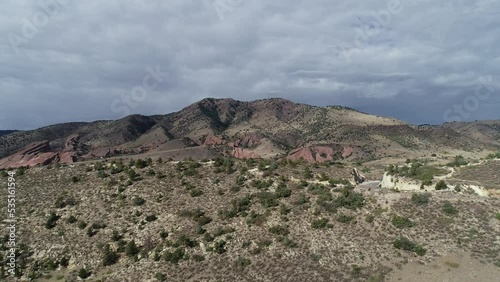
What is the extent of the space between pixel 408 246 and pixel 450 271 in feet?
12.7

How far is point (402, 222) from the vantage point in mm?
36625

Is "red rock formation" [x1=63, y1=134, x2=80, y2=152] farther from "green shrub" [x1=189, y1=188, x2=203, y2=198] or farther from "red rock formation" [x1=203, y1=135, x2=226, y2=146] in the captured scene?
"green shrub" [x1=189, y1=188, x2=203, y2=198]

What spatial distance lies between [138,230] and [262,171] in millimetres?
18183

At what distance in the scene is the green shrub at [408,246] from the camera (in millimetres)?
32897

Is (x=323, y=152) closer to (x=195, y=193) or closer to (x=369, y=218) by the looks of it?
(x=195, y=193)

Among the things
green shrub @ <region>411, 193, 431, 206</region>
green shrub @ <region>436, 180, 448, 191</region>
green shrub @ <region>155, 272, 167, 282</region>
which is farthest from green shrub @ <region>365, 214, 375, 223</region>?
green shrub @ <region>155, 272, 167, 282</region>

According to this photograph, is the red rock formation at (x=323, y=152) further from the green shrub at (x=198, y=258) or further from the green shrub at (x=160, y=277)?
the green shrub at (x=160, y=277)

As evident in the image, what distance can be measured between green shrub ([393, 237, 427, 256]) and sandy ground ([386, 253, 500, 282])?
1.40 metres

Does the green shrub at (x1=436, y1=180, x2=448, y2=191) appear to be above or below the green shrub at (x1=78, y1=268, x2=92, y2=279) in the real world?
above

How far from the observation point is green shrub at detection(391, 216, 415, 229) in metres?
36.4

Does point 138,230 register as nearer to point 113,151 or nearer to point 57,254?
point 57,254

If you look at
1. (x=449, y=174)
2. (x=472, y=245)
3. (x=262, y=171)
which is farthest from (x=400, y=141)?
(x=472, y=245)

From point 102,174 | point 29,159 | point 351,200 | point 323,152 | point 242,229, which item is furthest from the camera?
point 323,152

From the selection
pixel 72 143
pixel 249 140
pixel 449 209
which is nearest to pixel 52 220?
pixel 449 209
